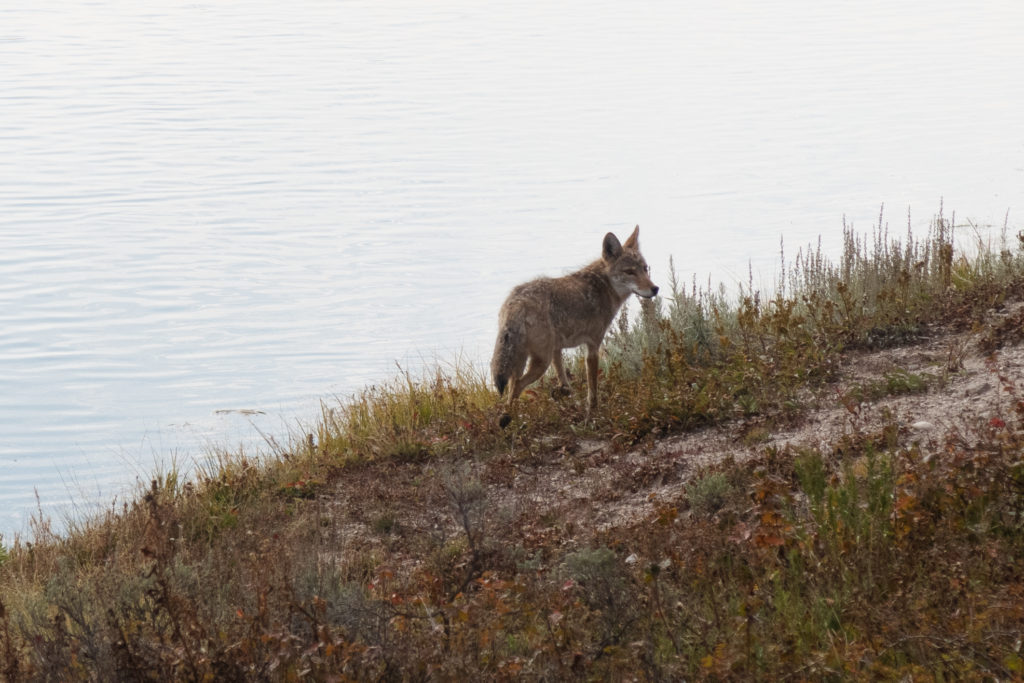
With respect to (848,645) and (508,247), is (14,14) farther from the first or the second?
(848,645)

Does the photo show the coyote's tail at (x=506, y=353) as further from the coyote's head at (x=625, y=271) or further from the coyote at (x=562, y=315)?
the coyote's head at (x=625, y=271)

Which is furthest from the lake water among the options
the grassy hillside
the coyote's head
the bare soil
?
the coyote's head

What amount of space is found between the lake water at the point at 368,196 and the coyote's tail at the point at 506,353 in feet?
10.9

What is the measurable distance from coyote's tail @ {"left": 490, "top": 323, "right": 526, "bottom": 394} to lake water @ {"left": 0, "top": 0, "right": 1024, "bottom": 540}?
333 centimetres

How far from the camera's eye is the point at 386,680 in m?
4.75

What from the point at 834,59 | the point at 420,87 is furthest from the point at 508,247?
the point at 834,59

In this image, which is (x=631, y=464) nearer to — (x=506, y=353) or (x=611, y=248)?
(x=506, y=353)

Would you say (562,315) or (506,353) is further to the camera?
(562,315)

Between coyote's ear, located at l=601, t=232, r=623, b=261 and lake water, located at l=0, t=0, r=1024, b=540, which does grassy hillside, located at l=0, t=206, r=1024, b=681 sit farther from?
lake water, located at l=0, t=0, r=1024, b=540

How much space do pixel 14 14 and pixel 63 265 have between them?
324ft

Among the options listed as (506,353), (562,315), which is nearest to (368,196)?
(562,315)

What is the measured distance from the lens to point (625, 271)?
1116 centimetres

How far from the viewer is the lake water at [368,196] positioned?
1934 centimetres

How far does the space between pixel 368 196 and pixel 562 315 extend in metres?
24.3
